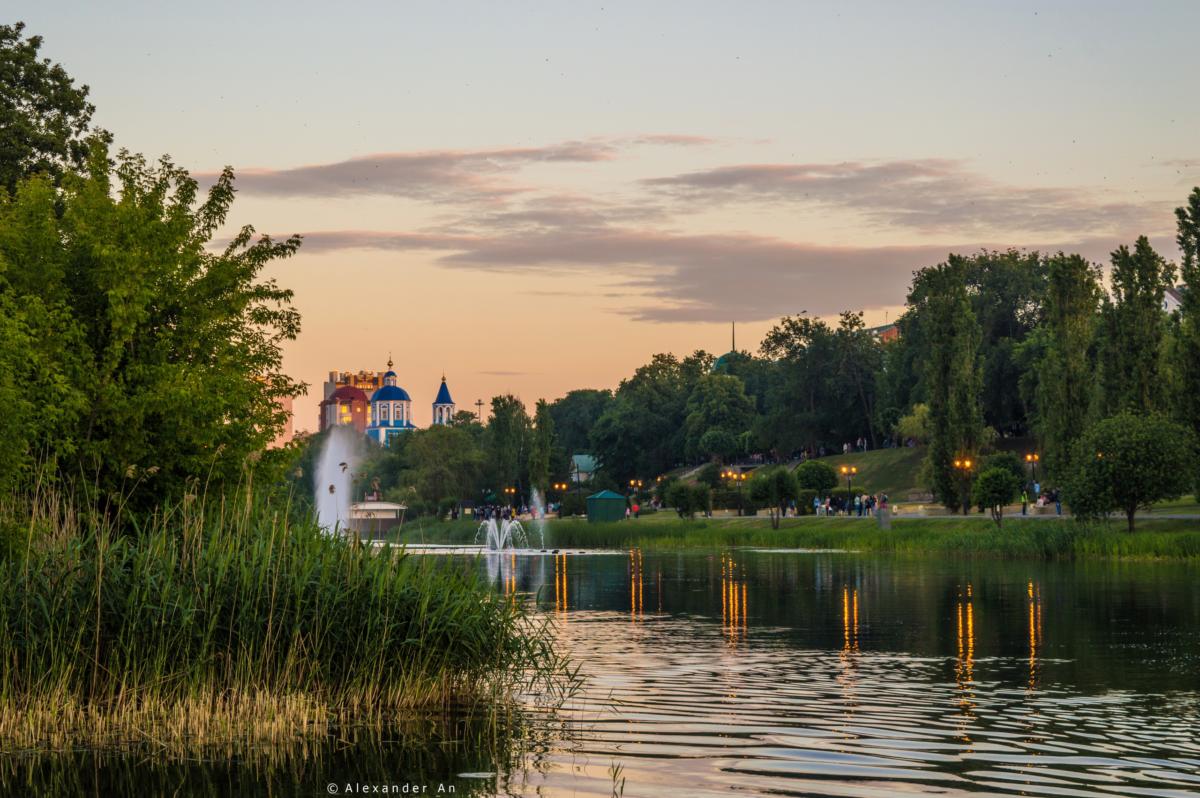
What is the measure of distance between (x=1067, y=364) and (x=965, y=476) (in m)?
9.08

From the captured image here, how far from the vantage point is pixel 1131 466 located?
198 ft

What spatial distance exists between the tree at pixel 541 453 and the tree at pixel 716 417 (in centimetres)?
3073

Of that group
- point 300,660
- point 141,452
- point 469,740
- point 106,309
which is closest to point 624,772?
point 469,740

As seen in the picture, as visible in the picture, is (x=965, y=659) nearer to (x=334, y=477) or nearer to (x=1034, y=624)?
(x=1034, y=624)

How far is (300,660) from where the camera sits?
60.2ft

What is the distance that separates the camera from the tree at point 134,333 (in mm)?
26453

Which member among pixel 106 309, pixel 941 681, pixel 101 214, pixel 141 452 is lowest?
pixel 941 681

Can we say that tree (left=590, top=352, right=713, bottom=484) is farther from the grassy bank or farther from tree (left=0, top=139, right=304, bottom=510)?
the grassy bank

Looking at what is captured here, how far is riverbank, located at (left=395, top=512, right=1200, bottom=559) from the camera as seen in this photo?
192 ft

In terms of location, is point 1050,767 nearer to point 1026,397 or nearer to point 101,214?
point 101,214

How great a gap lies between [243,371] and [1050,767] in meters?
19.1

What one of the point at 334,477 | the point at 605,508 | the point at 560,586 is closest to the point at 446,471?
the point at 605,508

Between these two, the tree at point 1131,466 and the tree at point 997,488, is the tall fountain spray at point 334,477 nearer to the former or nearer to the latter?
the tree at point 997,488

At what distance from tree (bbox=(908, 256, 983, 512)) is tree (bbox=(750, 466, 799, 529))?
10.8m
